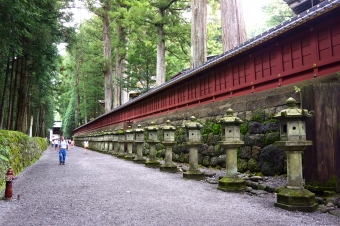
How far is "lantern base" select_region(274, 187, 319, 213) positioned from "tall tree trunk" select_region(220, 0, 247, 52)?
916 centimetres

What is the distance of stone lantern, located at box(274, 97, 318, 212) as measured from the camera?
4.30 m

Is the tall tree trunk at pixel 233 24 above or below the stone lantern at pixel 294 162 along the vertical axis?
above

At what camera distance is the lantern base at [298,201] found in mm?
4258

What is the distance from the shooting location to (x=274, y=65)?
7.17m

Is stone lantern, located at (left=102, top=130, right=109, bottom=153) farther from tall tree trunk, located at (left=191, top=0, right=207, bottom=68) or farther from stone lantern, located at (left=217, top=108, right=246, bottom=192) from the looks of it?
stone lantern, located at (left=217, top=108, right=246, bottom=192)

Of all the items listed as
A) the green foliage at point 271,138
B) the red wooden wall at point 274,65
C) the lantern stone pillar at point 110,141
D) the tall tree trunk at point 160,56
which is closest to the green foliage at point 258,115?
the green foliage at point 271,138

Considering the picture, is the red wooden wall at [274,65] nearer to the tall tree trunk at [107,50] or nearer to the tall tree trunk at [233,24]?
the tall tree trunk at [233,24]

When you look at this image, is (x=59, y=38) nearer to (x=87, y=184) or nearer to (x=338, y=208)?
(x=87, y=184)

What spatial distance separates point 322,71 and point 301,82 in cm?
53

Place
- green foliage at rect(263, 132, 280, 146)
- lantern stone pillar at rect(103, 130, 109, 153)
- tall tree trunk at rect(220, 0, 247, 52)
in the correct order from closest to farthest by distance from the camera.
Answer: green foliage at rect(263, 132, 280, 146)
tall tree trunk at rect(220, 0, 247, 52)
lantern stone pillar at rect(103, 130, 109, 153)

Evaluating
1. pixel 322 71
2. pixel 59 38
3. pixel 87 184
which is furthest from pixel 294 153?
pixel 59 38

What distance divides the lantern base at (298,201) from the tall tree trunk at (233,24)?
9159 millimetres

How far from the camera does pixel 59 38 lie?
47.2ft

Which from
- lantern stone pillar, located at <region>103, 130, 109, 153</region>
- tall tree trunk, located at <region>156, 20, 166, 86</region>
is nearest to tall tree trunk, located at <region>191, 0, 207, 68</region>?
tall tree trunk, located at <region>156, 20, 166, 86</region>
